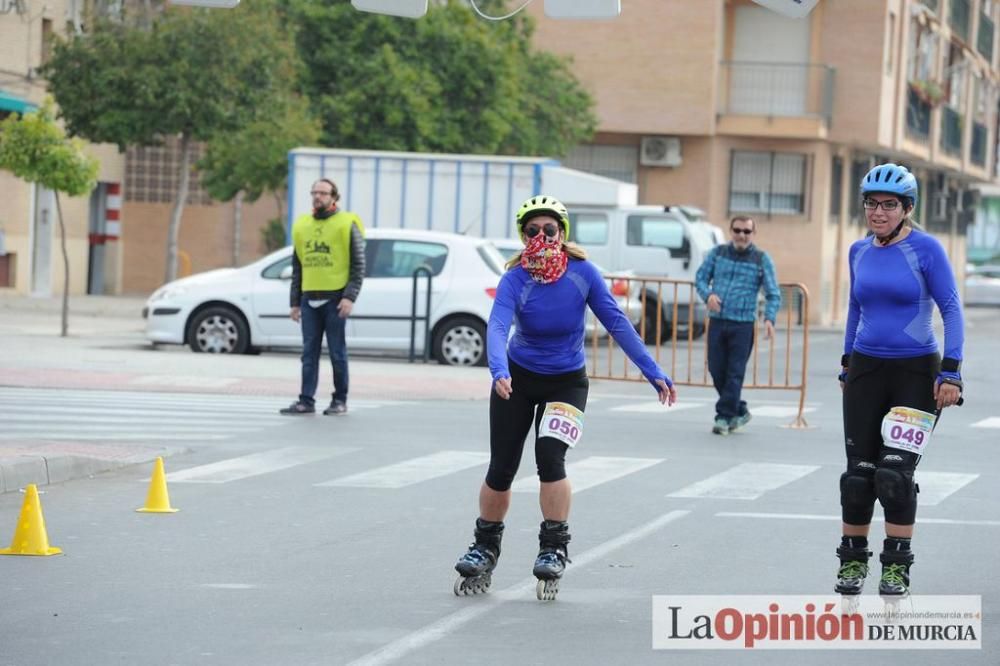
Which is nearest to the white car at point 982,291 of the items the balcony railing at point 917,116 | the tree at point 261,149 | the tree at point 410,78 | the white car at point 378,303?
the balcony railing at point 917,116

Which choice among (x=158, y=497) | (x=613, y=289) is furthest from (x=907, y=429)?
(x=613, y=289)

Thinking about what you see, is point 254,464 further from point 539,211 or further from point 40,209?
point 40,209

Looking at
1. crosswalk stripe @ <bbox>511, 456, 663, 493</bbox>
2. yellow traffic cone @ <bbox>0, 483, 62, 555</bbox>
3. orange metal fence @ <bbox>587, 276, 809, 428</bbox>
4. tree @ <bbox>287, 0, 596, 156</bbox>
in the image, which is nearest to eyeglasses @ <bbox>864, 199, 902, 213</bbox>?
yellow traffic cone @ <bbox>0, 483, 62, 555</bbox>

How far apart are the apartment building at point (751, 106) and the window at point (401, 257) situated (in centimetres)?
2314

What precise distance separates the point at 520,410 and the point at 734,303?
789 cm

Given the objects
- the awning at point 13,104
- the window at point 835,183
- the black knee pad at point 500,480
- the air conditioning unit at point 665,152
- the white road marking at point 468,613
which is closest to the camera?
the white road marking at point 468,613

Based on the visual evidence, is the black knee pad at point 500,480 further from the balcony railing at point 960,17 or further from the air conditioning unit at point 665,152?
the balcony railing at point 960,17

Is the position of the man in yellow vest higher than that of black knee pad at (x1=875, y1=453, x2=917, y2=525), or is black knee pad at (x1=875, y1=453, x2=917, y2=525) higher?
the man in yellow vest

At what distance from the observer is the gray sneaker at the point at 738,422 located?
1634 centimetres

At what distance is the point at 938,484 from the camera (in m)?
12.9

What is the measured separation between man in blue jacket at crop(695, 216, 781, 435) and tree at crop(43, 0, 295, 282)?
1838 cm

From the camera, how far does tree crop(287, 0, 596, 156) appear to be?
3772cm

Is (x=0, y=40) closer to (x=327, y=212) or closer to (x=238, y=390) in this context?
(x=238, y=390)

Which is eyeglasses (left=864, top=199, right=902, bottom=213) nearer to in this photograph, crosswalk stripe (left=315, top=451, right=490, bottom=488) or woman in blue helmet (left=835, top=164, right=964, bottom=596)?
woman in blue helmet (left=835, top=164, right=964, bottom=596)
